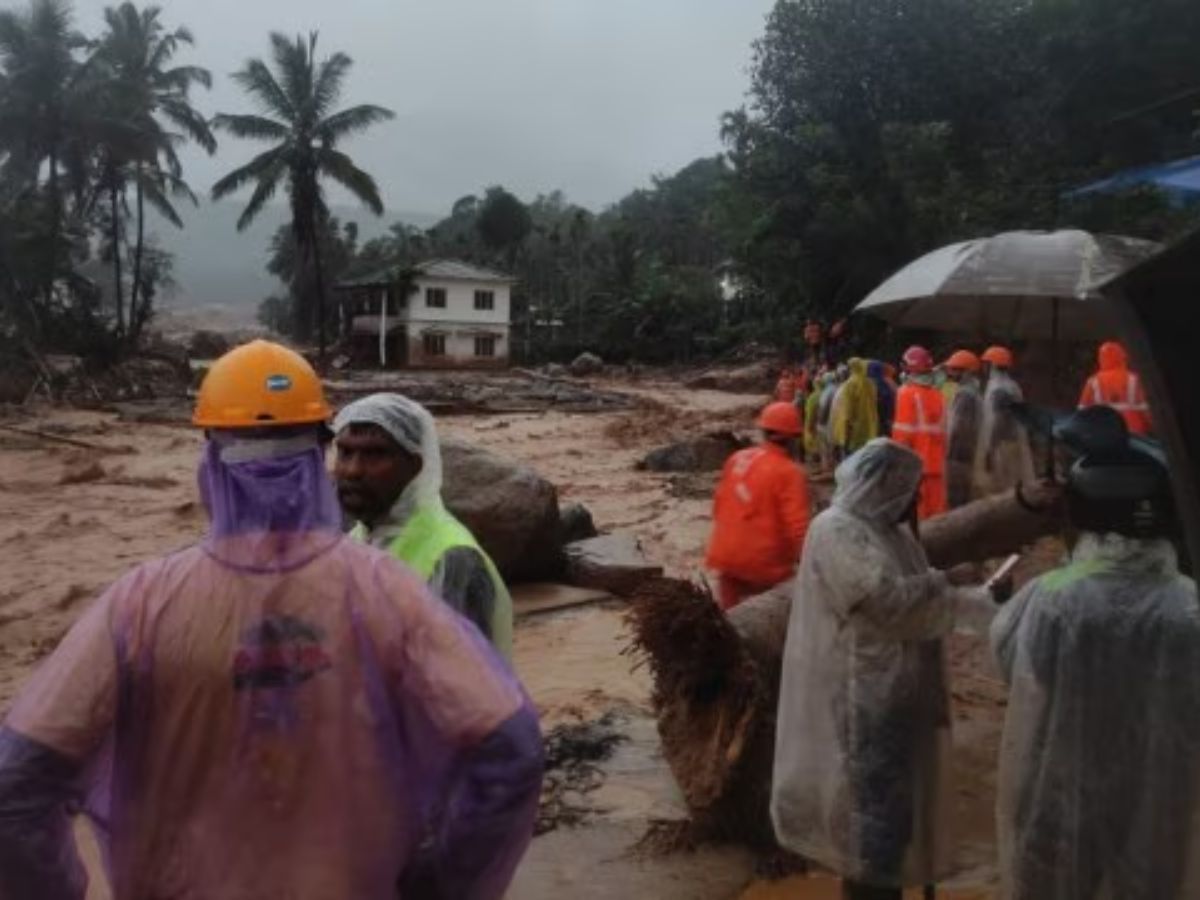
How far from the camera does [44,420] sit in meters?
24.5

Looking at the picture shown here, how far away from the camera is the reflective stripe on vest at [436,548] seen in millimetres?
2590

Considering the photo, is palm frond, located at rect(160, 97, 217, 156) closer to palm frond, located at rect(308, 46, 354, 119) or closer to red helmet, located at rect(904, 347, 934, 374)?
palm frond, located at rect(308, 46, 354, 119)

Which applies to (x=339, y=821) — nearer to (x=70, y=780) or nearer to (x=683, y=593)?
(x=70, y=780)

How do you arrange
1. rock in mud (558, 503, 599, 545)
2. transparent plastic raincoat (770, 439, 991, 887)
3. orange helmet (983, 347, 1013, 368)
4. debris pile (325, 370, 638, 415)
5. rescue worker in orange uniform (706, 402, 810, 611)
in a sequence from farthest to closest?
debris pile (325, 370, 638, 415)
rock in mud (558, 503, 599, 545)
orange helmet (983, 347, 1013, 368)
rescue worker in orange uniform (706, 402, 810, 611)
transparent plastic raincoat (770, 439, 991, 887)

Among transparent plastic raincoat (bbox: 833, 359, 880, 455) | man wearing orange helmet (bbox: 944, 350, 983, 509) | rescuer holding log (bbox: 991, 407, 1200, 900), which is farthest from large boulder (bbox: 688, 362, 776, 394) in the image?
rescuer holding log (bbox: 991, 407, 1200, 900)

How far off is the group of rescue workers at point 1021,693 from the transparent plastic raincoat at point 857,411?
666 centimetres

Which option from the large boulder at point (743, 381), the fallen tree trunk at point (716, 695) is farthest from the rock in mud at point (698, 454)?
the large boulder at point (743, 381)

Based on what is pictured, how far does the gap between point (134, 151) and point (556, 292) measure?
21.7 m

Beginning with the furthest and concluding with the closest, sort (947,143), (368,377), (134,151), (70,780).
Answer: (368,377) → (134,151) → (947,143) → (70,780)

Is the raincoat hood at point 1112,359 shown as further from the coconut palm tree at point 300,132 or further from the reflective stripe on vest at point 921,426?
the coconut palm tree at point 300,132

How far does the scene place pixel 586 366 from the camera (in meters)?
42.0

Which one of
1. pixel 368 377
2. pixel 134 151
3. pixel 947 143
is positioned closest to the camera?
pixel 947 143

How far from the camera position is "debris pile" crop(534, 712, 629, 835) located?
4.77 m

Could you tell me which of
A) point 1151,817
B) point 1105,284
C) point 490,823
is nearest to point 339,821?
point 490,823
